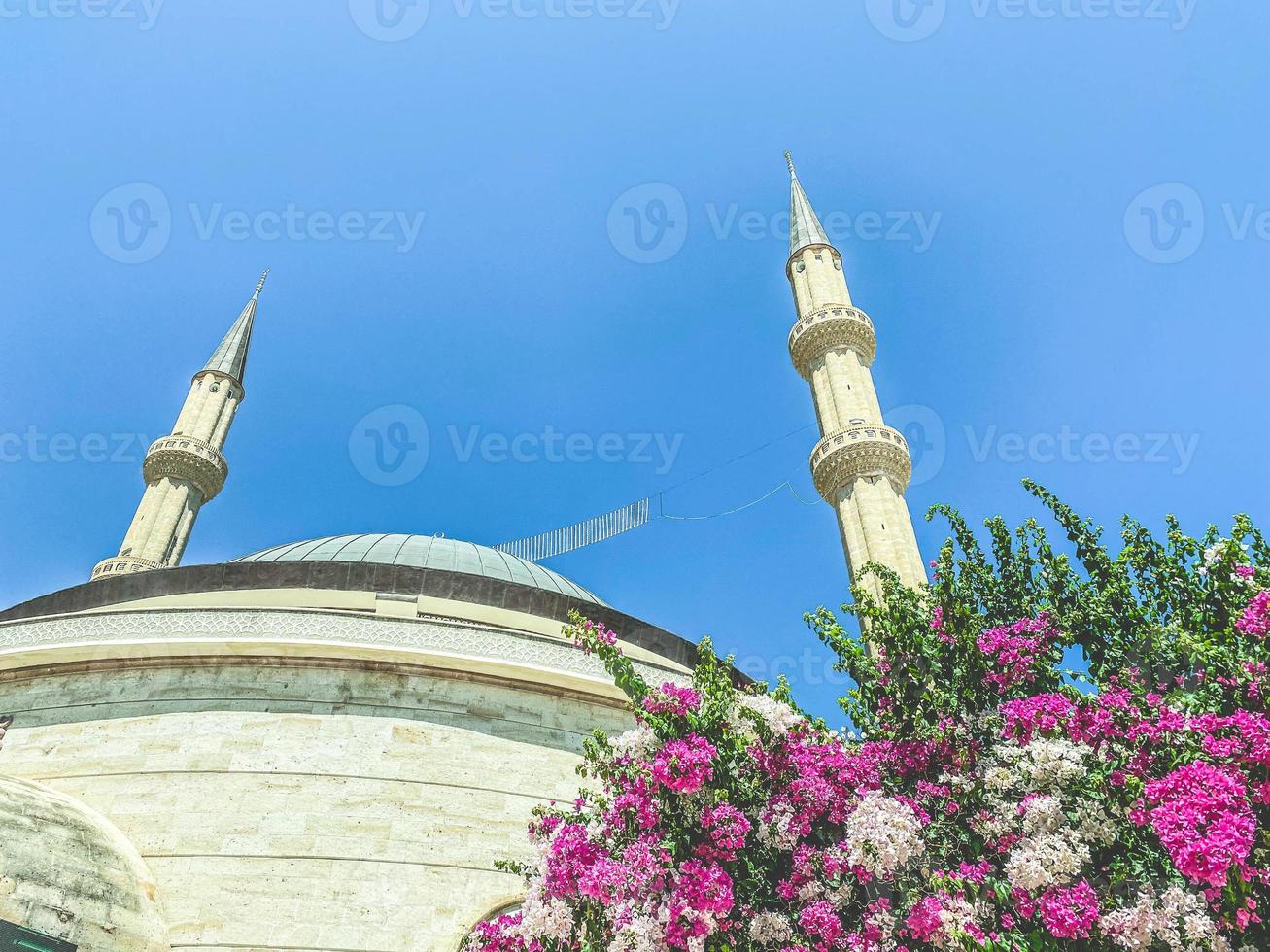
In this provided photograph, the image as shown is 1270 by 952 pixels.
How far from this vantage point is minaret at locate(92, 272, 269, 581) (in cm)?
2036

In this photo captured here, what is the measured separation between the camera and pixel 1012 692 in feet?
17.9

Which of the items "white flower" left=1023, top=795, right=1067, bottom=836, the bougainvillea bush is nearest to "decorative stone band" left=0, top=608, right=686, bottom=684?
the bougainvillea bush

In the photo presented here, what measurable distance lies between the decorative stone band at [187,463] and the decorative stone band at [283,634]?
13.4 metres

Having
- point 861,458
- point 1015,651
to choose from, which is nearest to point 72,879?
point 1015,651

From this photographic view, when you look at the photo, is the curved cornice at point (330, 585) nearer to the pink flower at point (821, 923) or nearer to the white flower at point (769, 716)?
the white flower at point (769, 716)

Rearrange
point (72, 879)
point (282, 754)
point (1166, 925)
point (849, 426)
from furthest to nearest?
point (849, 426)
point (282, 754)
point (72, 879)
point (1166, 925)

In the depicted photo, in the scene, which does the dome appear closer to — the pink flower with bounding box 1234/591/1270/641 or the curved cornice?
the curved cornice

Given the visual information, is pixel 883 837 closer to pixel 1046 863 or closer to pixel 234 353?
pixel 1046 863

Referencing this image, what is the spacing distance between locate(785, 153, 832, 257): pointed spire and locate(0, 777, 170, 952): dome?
744 inches

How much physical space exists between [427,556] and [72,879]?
7.97 meters

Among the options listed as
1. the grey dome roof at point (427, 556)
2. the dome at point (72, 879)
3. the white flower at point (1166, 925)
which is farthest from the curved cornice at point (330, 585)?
the white flower at point (1166, 925)

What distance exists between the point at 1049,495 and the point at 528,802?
16.7 ft

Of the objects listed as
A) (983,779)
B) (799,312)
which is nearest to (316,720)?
(983,779)

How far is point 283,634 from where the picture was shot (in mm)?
8742
